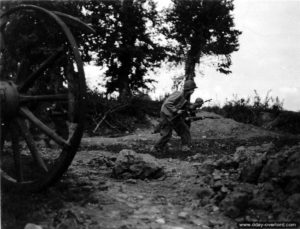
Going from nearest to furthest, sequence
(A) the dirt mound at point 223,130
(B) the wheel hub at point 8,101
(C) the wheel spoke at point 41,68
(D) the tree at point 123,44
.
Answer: (B) the wheel hub at point 8,101
(C) the wheel spoke at point 41,68
(A) the dirt mound at point 223,130
(D) the tree at point 123,44

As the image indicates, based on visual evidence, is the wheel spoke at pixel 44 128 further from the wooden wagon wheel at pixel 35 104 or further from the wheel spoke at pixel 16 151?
the wheel spoke at pixel 16 151

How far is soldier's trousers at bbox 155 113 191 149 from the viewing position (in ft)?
35.9

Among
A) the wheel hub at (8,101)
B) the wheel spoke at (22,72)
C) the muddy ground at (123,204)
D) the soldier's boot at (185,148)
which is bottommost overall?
the muddy ground at (123,204)

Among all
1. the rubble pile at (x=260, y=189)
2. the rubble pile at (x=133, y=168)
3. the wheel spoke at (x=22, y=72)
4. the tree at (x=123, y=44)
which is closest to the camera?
the rubble pile at (x=260, y=189)

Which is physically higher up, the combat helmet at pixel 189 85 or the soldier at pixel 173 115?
the combat helmet at pixel 189 85

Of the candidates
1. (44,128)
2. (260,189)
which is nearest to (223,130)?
(260,189)

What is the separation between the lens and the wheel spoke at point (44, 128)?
5427 mm

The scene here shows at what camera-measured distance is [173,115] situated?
36.0 ft

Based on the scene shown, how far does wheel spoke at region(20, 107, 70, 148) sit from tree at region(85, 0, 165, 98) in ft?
69.6

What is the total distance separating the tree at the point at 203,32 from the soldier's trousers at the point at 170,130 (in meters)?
16.1

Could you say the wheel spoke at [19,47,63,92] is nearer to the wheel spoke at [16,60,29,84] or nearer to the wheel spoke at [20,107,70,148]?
the wheel spoke at [20,107,70,148]

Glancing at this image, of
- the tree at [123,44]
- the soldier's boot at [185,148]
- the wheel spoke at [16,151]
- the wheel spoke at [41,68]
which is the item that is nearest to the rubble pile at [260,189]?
the wheel spoke at [16,151]

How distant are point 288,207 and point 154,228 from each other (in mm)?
1692

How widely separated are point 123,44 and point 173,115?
17297 mm
